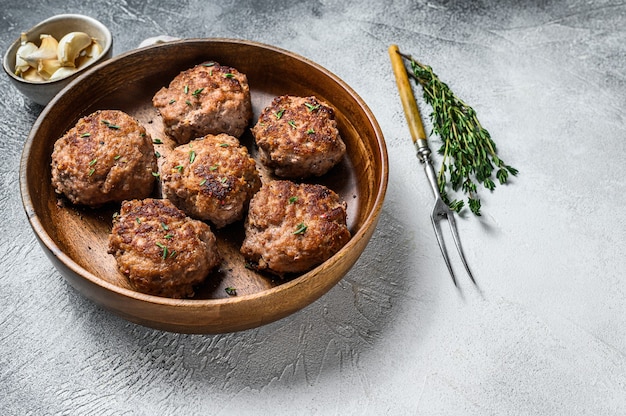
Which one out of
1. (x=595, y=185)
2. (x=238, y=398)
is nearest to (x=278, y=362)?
(x=238, y=398)

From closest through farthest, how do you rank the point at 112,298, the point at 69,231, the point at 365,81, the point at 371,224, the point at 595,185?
1. the point at 112,298
2. the point at 371,224
3. the point at 69,231
4. the point at 595,185
5. the point at 365,81

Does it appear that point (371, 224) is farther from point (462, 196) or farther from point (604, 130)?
point (604, 130)

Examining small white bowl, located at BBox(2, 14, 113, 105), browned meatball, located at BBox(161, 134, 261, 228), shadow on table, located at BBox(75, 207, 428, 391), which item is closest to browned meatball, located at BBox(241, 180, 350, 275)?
browned meatball, located at BBox(161, 134, 261, 228)

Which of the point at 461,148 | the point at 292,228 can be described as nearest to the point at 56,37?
the point at 292,228

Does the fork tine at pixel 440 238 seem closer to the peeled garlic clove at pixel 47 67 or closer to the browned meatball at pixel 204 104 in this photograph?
the browned meatball at pixel 204 104

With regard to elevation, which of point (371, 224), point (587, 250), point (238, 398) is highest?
point (371, 224)
